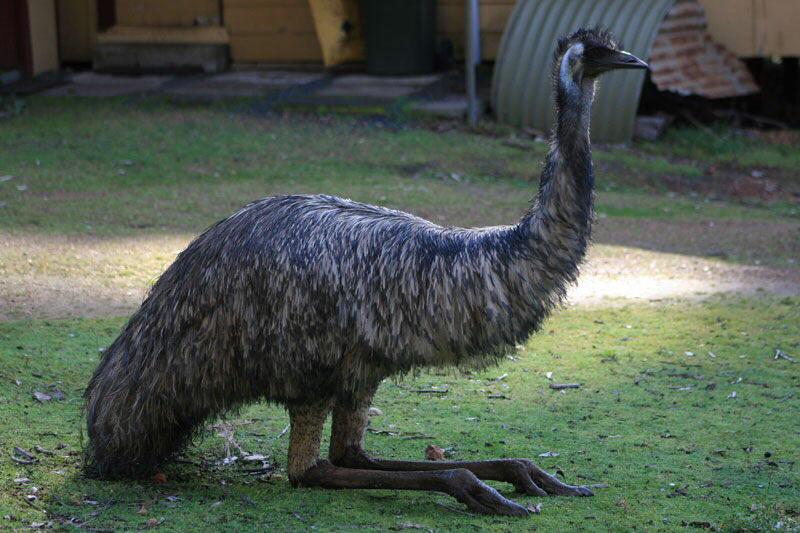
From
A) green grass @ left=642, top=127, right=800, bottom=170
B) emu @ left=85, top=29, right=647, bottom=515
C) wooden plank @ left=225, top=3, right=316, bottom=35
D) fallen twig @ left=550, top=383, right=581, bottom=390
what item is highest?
wooden plank @ left=225, top=3, right=316, bottom=35

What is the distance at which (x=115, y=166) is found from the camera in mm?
9008

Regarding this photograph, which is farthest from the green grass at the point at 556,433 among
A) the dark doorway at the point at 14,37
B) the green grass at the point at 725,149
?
the dark doorway at the point at 14,37

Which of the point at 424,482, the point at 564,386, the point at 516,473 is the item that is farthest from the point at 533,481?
the point at 564,386

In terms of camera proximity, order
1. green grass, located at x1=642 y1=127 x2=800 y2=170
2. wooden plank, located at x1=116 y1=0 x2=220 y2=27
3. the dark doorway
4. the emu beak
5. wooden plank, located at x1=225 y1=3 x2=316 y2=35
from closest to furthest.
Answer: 1. the emu beak
2. green grass, located at x1=642 y1=127 x2=800 y2=170
3. the dark doorway
4. wooden plank, located at x1=225 y1=3 x2=316 y2=35
5. wooden plank, located at x1=116 y1=0 x2=220 y2=27

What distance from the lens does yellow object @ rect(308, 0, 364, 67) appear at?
12267 millimetres

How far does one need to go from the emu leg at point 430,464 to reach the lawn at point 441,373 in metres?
0.07

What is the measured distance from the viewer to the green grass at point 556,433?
3666mm

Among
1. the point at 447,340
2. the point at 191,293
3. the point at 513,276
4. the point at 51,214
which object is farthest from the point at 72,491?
the point at 51,214

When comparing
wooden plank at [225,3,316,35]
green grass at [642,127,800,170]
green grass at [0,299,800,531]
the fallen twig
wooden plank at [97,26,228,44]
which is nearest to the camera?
green grass at [0,299,800,531]

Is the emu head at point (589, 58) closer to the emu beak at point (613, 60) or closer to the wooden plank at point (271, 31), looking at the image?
the emu beak at point (613, 60)

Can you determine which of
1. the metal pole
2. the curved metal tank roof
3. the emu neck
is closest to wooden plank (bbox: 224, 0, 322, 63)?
the metal pole

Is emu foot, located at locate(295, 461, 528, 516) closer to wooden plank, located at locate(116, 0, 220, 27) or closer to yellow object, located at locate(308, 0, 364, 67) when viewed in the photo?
yellow object, located at locate(308, 0, 364, 67)

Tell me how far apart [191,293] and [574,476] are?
5.01 feet

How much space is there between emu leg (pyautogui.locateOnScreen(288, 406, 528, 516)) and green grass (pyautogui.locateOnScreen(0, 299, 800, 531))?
6 cm
